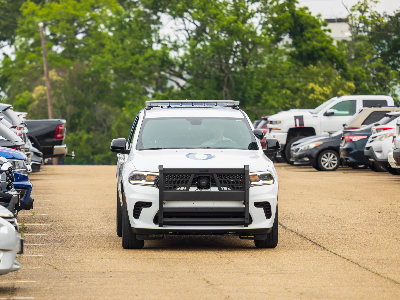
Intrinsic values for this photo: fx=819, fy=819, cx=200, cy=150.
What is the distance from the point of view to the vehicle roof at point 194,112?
10.9 meters

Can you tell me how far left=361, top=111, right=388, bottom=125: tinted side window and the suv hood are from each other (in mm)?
16360

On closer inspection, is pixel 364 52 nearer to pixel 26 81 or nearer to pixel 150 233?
pixel 26 81

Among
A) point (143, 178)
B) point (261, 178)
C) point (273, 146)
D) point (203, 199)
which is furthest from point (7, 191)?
point (273, 146)

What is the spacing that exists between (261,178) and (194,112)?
6.04 feet

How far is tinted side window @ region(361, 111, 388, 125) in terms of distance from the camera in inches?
1016

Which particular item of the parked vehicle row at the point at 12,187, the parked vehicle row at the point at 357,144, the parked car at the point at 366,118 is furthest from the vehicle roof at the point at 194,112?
the parked car at the point at 366,118

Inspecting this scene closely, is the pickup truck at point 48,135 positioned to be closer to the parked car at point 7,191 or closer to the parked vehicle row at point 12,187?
the parked vehicle row at point 12,187

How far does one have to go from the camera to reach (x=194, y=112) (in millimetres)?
10992

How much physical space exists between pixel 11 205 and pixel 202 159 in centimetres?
245

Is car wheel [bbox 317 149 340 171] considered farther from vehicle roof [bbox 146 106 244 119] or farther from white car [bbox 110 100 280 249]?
white car [bbox 110 100 280 249]

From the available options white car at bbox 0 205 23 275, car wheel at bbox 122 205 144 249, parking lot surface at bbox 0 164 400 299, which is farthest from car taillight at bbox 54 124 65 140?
white car at bbox 0 205 23 275

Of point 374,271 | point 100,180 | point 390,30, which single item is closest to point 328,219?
point 374,271

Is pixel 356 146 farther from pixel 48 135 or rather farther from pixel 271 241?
pixel 271 241

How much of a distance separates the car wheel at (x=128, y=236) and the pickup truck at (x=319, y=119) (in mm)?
19840
